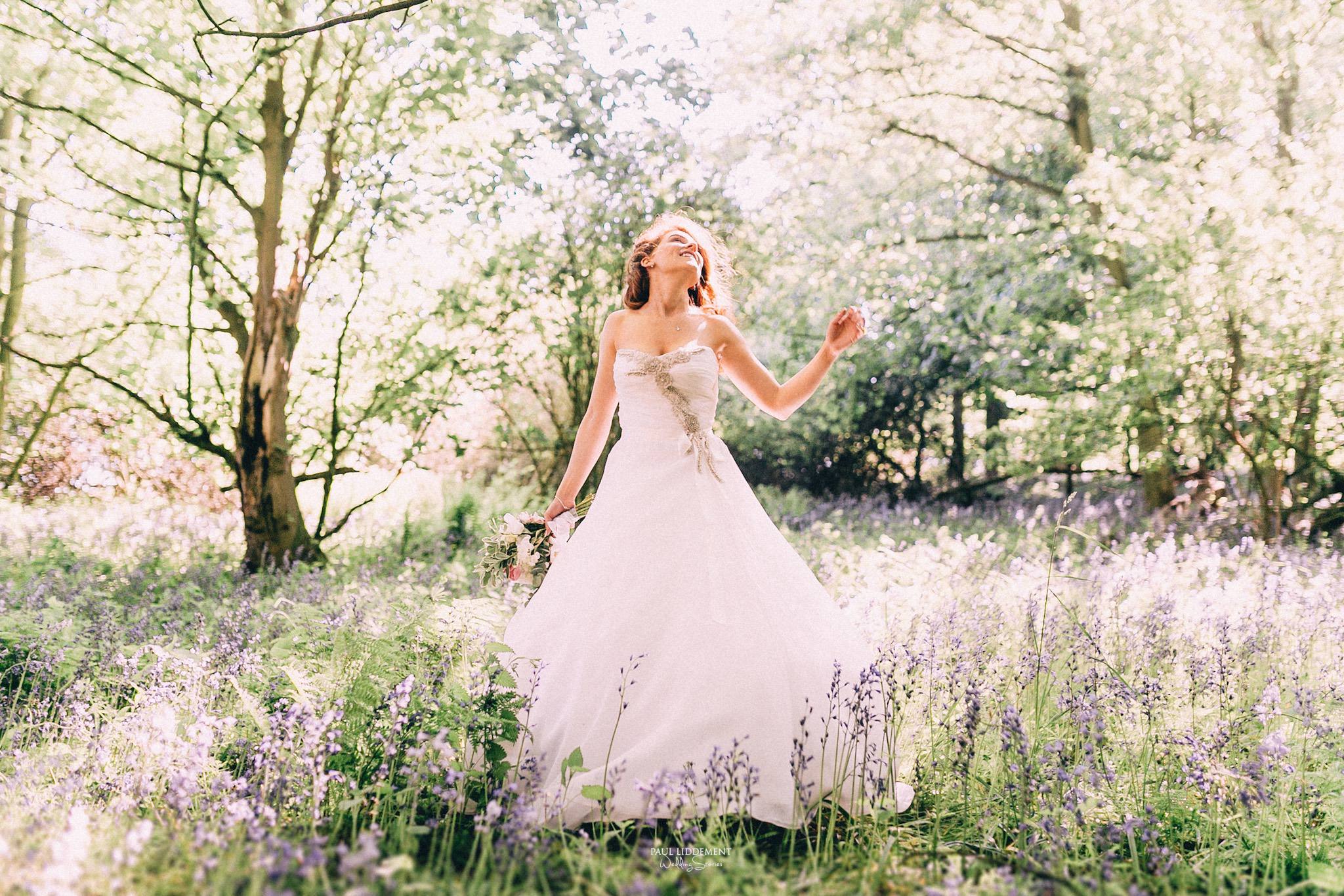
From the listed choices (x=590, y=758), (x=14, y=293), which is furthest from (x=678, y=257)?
(x=14, y=293)

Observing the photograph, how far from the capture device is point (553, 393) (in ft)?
40.8

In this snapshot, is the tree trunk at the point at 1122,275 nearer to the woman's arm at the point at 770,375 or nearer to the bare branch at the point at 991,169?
the bare branch at the point at 991,169

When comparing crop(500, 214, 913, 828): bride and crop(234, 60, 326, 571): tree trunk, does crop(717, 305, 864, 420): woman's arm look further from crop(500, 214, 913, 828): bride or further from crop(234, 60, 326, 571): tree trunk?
crop(234, 60, 326, 571): tree trunk

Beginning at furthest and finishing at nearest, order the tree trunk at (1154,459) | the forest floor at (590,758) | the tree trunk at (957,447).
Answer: the tree trunk at (957,447)
the tree trunk at (1154,459)
the forest floor at (590,758)

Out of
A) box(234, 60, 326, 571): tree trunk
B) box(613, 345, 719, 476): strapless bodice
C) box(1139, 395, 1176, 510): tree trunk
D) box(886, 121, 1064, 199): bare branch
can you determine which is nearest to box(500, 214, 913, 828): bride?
box(613, 345, 719, 476): strapless bodice

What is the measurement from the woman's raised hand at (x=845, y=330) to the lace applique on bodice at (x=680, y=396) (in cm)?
55

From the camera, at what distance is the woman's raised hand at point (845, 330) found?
3.88 m

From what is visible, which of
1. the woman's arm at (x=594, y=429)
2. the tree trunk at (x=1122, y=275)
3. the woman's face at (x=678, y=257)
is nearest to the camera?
the woman's face at (x=678, y=257)

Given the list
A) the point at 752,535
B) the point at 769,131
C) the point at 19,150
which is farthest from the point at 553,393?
the point at 752,535

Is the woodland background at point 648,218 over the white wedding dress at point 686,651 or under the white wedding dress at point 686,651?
over

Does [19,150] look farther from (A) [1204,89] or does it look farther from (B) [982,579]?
(A) [1204,89]

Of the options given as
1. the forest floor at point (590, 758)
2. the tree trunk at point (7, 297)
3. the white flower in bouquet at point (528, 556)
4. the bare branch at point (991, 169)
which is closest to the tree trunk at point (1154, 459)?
the forest floor at point (590, 758)

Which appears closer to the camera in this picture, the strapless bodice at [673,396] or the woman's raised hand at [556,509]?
the strapless bodice at [673,396]

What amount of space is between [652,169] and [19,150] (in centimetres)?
593
